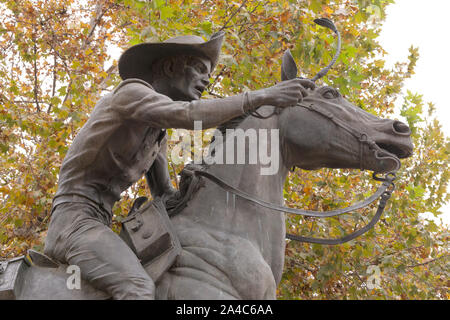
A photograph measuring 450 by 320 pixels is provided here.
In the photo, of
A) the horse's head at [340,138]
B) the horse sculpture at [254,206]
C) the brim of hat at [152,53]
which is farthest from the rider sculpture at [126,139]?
the horse's head at [340,138]

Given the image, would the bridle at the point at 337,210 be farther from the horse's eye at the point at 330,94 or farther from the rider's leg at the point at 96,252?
the rider's leg at the point at 96,252

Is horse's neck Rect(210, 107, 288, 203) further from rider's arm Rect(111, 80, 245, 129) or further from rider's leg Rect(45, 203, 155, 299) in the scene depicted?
rider's leg Rect(45, 203, 155, 299)

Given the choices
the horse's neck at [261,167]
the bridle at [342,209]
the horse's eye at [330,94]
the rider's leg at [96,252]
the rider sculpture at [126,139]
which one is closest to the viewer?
the rider's leg at [96,252]

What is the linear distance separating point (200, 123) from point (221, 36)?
924mm

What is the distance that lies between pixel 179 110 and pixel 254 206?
0.73 meters

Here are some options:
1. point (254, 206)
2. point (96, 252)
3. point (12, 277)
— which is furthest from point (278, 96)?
point (12, 277)

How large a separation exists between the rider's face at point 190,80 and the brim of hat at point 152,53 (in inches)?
2.4

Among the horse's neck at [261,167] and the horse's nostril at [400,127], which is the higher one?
the horse's nostril at [400,127]

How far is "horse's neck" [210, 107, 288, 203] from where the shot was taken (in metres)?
3.22

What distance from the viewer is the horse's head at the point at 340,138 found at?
332 cm

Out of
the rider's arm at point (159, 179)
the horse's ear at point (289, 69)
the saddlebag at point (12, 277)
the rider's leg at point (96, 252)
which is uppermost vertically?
the horse's ear at point (289, 69)
